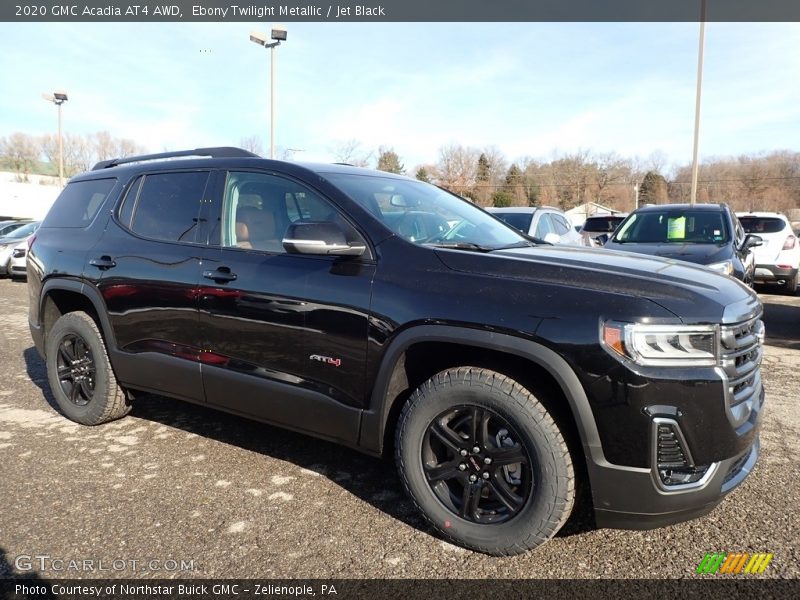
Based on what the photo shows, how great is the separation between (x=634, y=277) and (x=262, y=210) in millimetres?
2049

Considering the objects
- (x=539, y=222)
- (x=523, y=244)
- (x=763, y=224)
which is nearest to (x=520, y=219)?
(x=539, y=222)

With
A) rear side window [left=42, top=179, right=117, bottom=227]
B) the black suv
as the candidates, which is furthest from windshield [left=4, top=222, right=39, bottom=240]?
the black suv

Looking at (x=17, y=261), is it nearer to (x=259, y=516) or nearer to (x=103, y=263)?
(x=103, y=263)

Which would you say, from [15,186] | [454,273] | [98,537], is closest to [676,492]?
[454,273]

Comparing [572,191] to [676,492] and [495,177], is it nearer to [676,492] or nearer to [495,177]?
[495,177]

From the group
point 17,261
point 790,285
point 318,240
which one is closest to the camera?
point 318,240

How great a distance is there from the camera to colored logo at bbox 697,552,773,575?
2520 millimetres

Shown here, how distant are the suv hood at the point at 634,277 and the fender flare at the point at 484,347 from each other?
0.94 feet

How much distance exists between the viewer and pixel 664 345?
7.51 ft

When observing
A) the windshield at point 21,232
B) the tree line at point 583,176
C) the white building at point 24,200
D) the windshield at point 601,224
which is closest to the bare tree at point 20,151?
the tree line at point 583,176

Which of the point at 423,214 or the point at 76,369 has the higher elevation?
the point at 423,214

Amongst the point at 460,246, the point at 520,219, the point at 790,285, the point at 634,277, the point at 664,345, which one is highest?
the point at 520,219

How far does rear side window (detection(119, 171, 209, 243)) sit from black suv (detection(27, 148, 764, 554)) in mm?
16

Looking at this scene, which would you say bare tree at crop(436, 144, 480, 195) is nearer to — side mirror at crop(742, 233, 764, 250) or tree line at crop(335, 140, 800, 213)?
tree line at crop(335, 140, 800, 213)
